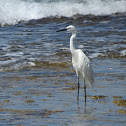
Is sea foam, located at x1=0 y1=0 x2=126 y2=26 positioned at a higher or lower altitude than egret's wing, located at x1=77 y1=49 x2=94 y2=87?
higher

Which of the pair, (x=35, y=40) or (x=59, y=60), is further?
(x=35, y=40)

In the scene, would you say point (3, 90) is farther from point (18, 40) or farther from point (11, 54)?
point (18, 40)

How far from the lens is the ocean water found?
213 inches

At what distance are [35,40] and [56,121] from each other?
8442 millimetres

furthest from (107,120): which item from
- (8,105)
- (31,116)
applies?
(8,105)

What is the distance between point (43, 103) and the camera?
5.97m

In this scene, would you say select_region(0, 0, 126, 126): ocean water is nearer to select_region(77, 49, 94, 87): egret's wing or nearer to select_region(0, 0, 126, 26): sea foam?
select_region(0, 0, 126, 26): sea foam

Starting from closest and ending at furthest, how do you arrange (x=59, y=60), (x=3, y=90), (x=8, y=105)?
(x=8, y=105)
(x=3, y=90)
(x=59, y=60)

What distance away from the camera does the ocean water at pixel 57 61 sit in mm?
5398

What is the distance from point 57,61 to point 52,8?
991 cm

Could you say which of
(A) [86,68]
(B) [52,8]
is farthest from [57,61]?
(B) [52,8]

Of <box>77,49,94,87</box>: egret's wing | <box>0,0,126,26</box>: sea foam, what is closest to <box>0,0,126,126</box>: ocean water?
<box>0,0,126,26</box>: sea foam

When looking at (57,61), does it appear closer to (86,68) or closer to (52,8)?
(86,68)

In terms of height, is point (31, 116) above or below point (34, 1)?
below
